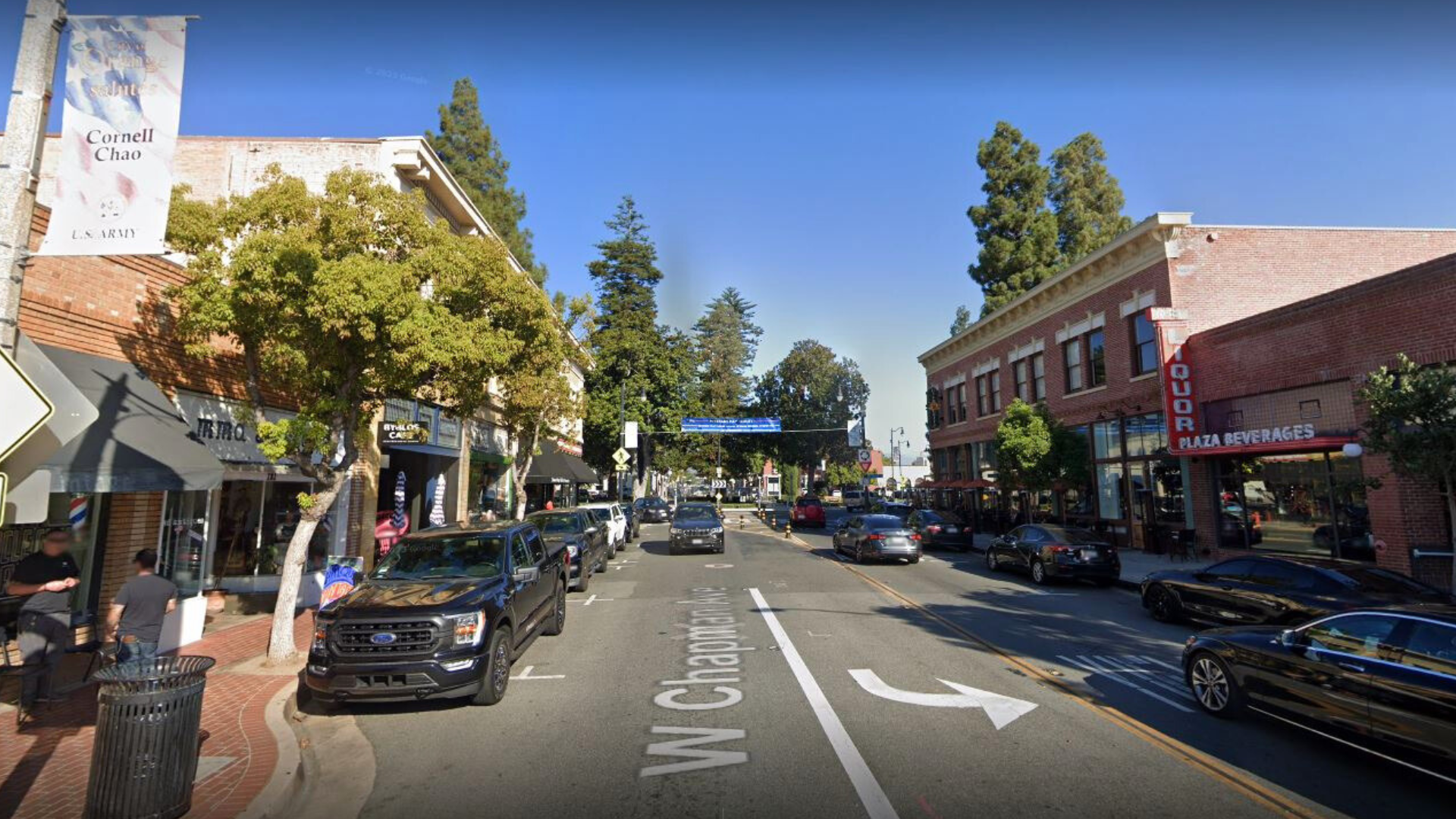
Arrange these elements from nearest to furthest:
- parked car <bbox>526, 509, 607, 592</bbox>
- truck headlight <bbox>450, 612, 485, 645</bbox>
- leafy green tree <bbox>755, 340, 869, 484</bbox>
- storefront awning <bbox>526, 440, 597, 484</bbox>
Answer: truck headlight <bbox>450, 612, 485, 645</bbox>
parked car <bbox>526, 509, 607, 592</bbox>
storefront awning <bbox>526, 440, 597, 484</bbox>
leafy green tree <bbox>755, 340, 869, 484</bbox>

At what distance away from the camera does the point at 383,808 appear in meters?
5.06

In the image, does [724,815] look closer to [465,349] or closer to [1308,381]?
[465,349]

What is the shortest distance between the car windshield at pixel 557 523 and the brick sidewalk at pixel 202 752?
324 inches

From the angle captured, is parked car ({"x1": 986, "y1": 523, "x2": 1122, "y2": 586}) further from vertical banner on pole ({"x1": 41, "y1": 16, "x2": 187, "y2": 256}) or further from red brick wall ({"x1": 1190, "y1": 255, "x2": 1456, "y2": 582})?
vertical banner on pole ({"x1": 41, "y1": 16, "x2": 187, "y2": 256})

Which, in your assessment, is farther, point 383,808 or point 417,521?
point 417,521

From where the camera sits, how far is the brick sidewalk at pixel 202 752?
5.09 m

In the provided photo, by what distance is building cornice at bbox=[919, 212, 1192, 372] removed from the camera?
20.5m

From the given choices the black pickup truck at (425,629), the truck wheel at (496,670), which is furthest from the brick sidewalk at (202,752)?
the truck wheel at (496,670)

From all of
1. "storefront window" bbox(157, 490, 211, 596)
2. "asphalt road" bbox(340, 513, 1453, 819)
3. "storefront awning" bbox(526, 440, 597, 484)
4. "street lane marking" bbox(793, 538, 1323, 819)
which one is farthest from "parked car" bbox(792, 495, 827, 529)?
"storefront window" bbox(157, 490, 211, 596)

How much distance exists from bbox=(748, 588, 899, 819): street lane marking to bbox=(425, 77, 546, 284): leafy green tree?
41822mm

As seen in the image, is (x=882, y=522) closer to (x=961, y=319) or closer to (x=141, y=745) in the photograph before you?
(x=141, y=745)

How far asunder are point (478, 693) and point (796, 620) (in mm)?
5970

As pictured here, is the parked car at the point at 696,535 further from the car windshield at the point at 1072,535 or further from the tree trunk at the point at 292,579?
the tree trunk at the point at 292,579

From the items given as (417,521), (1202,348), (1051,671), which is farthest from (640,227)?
(1051,671)
